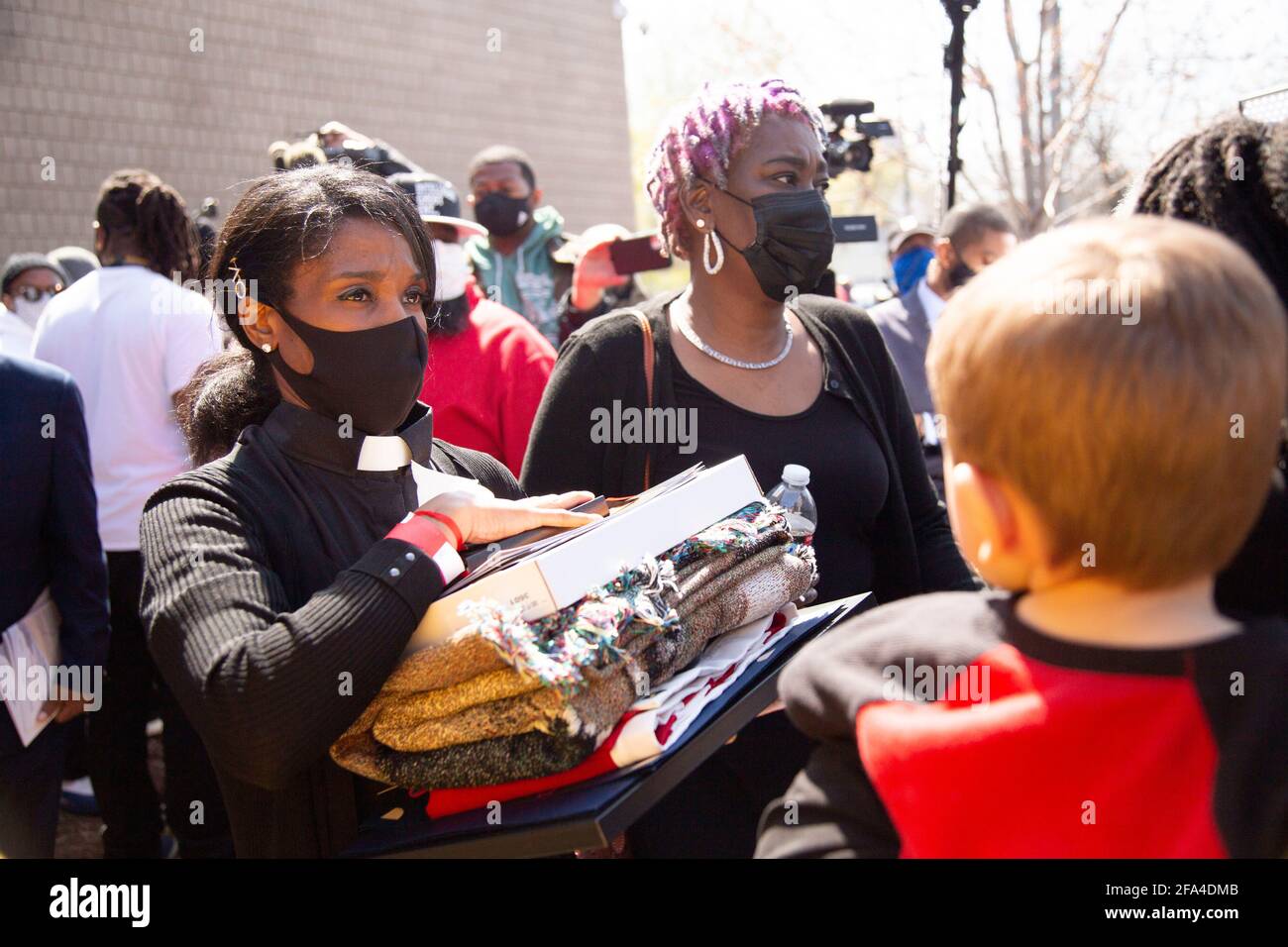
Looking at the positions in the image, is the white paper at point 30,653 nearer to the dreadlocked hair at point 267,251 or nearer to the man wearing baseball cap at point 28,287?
the dreadlocked hair at point 267,251

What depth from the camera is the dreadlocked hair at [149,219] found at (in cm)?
431

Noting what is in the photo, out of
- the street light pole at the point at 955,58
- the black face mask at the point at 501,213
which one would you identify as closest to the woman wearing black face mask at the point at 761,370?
the street light pole at the point at 955,58

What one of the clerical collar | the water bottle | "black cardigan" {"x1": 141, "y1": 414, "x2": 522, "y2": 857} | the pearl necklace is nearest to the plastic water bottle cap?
the water bottle

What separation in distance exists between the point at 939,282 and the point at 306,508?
431 cm

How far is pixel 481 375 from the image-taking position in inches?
145

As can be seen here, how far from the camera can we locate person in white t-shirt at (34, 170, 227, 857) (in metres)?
4.11

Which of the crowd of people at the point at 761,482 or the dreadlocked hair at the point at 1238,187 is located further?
the dreadlocked hair at the point at 1238,187

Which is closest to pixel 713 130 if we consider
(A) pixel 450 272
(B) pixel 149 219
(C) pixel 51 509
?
(A) pixel 450 272

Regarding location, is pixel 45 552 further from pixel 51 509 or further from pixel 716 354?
pixel 716 354

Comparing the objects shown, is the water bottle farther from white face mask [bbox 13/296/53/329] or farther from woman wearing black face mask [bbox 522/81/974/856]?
white face mask [bbox 13/296/53/329]

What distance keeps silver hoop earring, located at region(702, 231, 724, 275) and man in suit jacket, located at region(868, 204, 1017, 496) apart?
2315mm

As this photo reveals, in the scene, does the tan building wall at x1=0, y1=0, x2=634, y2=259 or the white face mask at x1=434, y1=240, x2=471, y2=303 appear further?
the tan building wall at x1=0, y1=0, x2=634, y2=259

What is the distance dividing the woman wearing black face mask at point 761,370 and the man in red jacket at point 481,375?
91 cm
